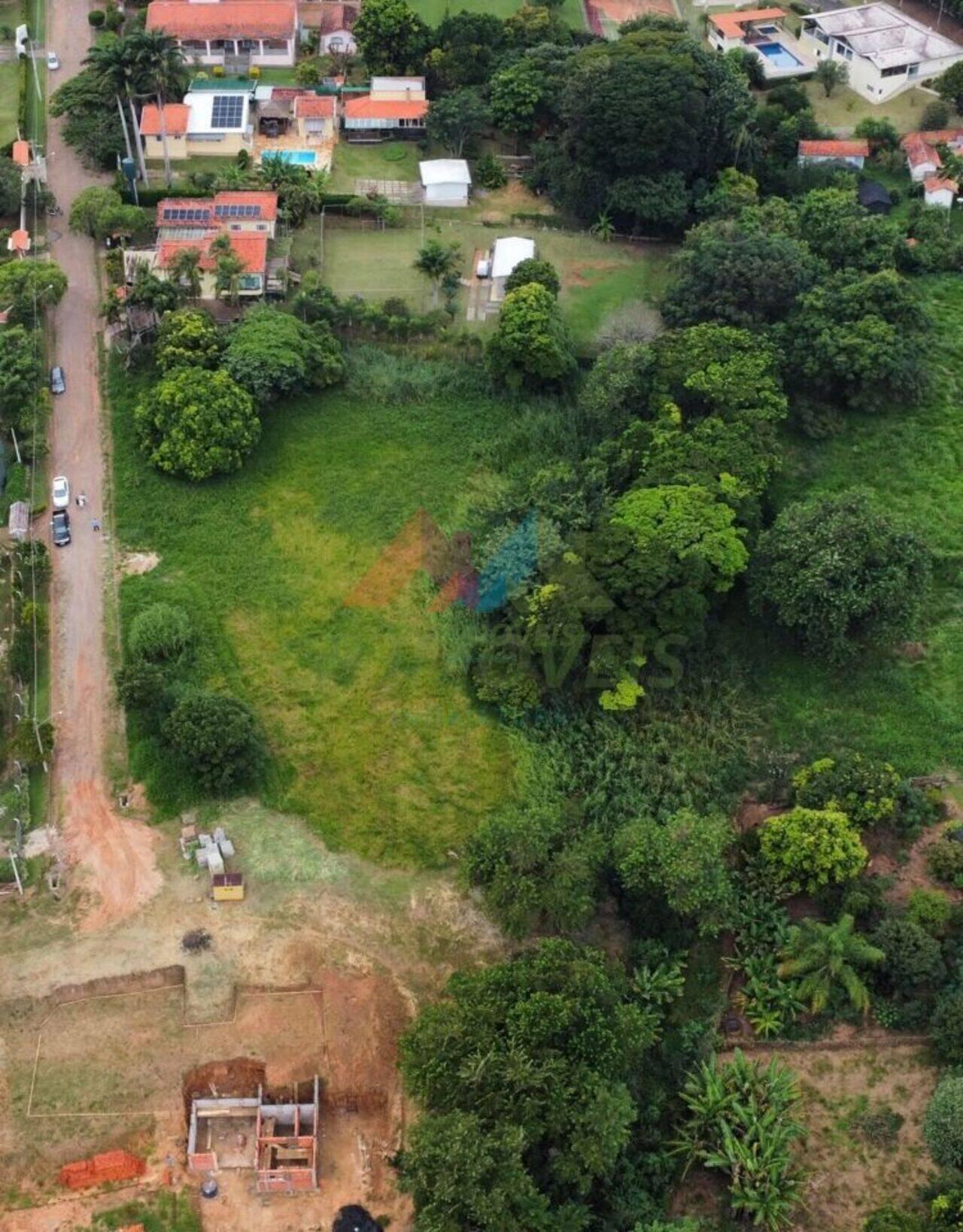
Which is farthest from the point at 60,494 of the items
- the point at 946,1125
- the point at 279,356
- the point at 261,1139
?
the point at 946,1125

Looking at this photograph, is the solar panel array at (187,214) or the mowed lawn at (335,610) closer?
the mowed lawn at (335,610)

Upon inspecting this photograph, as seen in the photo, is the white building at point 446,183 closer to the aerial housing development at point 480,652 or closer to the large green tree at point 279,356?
the aerial housing development at point 480,652

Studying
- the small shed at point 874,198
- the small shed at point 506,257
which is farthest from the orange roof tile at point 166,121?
the small shed at point 874,198

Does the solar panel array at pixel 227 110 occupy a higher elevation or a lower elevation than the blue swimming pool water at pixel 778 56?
lower

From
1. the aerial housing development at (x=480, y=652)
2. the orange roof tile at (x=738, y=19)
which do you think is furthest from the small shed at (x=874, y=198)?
the orange roof tile at (x=738, y=19)

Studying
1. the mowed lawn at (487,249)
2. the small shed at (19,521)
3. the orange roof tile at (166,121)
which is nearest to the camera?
the small shed at (19,521)

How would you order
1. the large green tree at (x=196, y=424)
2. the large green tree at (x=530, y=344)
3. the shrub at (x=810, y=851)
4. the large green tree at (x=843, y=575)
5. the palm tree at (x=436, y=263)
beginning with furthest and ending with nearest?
the palm tree at (x=436, y=263) → the large green tree at (x=530, y=344) → the large green tree at (x=196, y=424) → the large green tree at (x=843, y=575) → the shrub at (x=810, y=851)

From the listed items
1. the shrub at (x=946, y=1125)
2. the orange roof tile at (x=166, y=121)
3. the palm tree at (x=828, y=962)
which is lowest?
the shrub at (x=946, y=1125)
